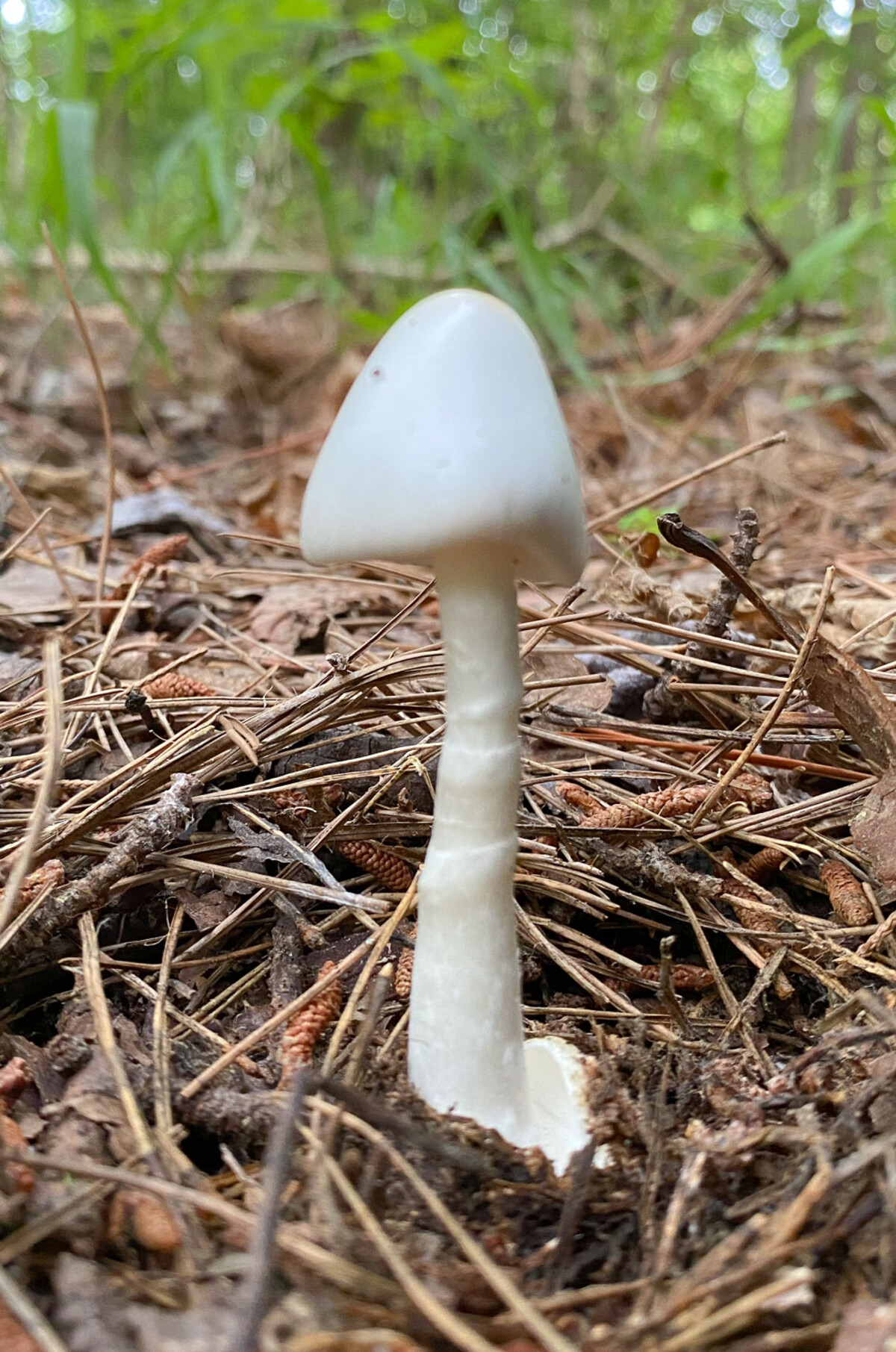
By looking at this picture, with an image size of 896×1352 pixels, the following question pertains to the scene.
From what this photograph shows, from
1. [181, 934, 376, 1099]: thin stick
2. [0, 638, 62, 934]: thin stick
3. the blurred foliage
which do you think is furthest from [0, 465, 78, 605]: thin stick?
the blurred foliage

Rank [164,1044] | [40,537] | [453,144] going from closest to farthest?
[164,1044]
[40,537]
[453,144]

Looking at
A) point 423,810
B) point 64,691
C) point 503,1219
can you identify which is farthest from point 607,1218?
point 64,691

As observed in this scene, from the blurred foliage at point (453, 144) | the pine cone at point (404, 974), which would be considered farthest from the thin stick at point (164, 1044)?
the blurred foliage at point (453, 144)

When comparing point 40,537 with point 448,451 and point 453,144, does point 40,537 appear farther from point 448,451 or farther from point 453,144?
point 453,144

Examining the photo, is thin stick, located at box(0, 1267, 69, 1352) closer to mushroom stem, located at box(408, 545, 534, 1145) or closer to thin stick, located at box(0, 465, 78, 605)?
mushroom stem, located at box(408, 545, 534, 1145)

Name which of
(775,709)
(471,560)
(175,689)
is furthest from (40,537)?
(775,709)
